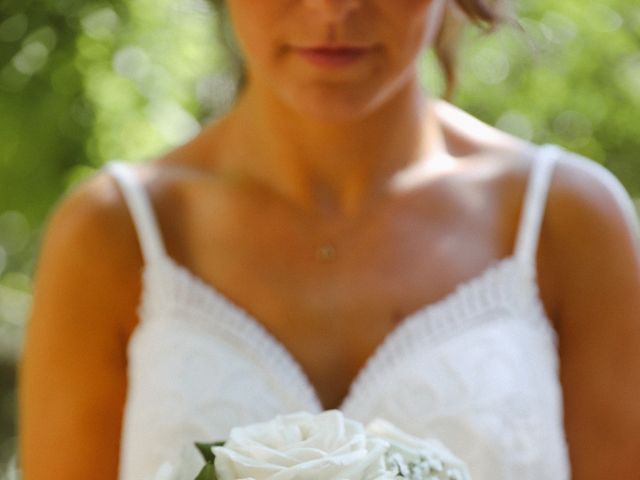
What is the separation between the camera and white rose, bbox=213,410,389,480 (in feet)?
4.03

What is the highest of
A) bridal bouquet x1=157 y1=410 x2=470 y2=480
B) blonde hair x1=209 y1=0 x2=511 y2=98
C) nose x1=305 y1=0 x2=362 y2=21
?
nose x1=305 y1=0 x2=362 y2=21

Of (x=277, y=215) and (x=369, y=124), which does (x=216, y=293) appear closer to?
(x=277, y=215)

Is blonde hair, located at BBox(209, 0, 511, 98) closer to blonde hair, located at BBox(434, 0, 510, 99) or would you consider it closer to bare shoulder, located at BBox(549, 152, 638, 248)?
blonde hair, located at BBox(434, 0, 510, 99)

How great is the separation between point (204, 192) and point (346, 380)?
1.16ft

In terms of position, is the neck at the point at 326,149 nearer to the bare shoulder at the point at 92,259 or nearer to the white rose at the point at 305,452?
the bare shoulder at the point at 92,259

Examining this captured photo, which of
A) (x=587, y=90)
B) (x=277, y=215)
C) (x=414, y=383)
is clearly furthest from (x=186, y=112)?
(x=414, y=383)

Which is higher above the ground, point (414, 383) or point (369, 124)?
point (369, 124)

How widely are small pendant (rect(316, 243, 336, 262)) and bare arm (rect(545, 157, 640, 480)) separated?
0.31 meters

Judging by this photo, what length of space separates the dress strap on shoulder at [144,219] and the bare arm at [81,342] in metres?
0.01

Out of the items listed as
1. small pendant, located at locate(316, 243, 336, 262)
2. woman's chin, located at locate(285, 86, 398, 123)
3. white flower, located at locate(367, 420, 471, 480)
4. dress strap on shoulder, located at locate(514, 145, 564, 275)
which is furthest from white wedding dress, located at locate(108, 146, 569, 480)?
white flower, located at locate(367, 420, 471, 480)

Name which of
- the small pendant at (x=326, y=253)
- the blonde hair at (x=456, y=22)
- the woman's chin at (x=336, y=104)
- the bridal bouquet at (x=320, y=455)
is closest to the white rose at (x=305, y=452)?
the bridal bouquet at (x=320, y=455)

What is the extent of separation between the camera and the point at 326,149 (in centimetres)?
211

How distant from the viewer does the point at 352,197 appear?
7.03 feet

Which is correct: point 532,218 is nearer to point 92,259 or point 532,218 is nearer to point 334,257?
point 334,257
